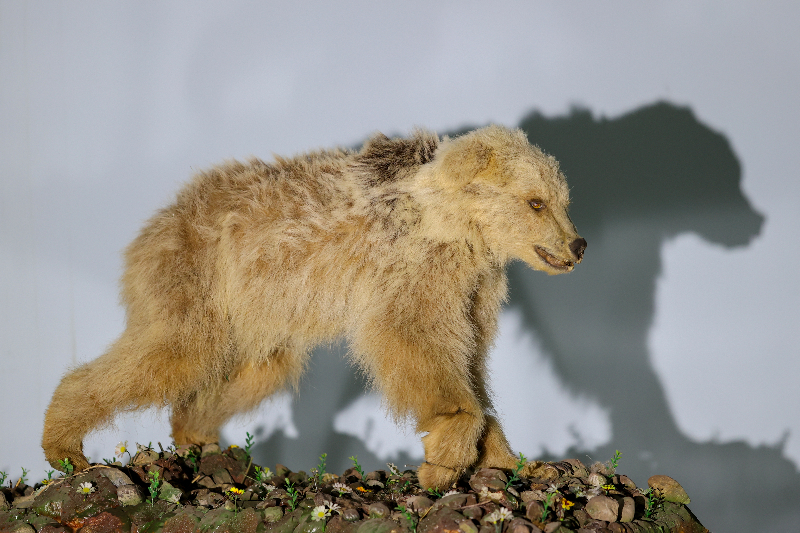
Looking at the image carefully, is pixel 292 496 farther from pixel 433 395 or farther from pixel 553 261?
pixel 553 261

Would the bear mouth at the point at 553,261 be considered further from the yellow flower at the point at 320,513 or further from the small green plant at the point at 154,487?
the small green plant at the point at 154,487

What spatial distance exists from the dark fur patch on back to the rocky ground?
4.79 ft

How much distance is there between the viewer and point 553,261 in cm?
334

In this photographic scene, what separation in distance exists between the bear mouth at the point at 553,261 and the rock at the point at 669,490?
1.13m

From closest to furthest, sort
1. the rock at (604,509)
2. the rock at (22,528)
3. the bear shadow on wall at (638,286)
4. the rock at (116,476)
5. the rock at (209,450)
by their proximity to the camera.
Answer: the rock at (604,509), the rock at (22,528), the rock at (116,476), the rock at (209,450), the bear shadow on wall at (638,286)

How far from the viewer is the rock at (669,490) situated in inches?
133

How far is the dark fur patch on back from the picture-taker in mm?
3500

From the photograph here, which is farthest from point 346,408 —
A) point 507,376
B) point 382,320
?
point 382,320

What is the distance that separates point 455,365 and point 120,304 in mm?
1898

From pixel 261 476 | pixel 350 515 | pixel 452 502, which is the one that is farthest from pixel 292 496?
pixel 452 502

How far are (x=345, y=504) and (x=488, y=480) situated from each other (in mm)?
641

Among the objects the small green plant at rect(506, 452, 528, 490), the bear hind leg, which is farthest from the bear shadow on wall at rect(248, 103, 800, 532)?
the bear hind leg

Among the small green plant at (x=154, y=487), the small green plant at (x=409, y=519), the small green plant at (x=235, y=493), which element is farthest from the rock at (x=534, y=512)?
the small green plant at (x=154, y=487)

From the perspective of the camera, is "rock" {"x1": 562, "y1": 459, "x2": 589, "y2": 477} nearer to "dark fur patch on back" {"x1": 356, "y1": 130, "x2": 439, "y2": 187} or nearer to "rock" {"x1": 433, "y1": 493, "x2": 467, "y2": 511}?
"rock" {"x1": 433, "y1": 493, "x2": 467, "y2": 511}
